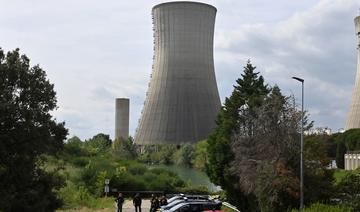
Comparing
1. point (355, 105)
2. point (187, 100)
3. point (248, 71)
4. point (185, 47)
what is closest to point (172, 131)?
point (187, 100)

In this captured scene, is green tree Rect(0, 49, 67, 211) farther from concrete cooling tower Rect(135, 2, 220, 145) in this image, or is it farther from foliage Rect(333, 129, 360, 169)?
foliage Rect(333, 129, 360, 169)

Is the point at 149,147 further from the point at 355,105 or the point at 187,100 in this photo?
the point at 355,105

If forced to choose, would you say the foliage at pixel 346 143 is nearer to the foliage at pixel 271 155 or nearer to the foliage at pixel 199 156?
the foliage at pixel 199 156

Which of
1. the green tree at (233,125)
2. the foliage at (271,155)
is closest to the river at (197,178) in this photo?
the green tree at (233,125)

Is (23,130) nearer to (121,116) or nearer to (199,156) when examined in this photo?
(199,156)

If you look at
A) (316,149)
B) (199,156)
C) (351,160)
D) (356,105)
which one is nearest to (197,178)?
(199,156)

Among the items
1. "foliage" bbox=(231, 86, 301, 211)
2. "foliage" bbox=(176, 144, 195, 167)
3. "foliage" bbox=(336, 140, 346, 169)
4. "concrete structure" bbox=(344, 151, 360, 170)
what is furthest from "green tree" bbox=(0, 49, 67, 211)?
"foliage" bbox=(176, 144, 195, 167)
